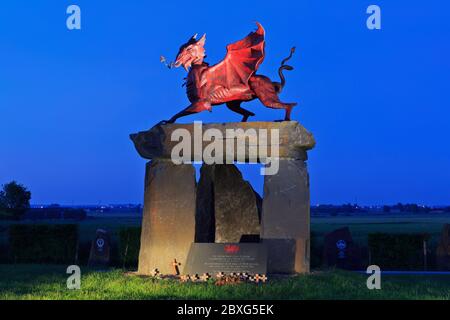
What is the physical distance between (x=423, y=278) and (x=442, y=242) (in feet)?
13.2

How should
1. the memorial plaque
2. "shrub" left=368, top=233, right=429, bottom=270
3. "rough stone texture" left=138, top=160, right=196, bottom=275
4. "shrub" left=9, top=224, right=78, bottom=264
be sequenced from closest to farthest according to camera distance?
the memorial plaque → "rough stone texture" left=138, top=160, right=196, bottom=275 → "shrub" left=368, top=233, right=429, bottom=270 → "shrub" left=9, top=224, right=78, bottom=264

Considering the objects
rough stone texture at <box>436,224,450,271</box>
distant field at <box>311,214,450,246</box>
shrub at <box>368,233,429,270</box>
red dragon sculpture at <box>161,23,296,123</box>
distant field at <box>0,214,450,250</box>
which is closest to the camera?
red dragon sculpture at <box>161,23,296,123</box>

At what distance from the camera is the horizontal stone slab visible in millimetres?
15734

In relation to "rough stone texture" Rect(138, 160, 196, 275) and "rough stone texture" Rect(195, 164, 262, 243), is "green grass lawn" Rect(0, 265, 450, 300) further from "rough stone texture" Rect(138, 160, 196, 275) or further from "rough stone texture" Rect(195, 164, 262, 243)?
"rough stone texture" Rect(195, 164, 262, 243)

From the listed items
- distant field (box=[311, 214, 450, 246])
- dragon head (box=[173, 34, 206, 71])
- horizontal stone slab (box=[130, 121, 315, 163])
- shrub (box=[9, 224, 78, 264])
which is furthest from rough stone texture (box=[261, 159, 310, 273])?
shrub (box=[9, 224, 78, 264])

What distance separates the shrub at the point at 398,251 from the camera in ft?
70.4

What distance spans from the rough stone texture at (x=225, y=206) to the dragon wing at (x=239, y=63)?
11.6ft

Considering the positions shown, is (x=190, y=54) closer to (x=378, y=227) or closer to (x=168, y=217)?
(x=168, y=217)

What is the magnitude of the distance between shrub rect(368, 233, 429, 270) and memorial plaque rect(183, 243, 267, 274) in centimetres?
786

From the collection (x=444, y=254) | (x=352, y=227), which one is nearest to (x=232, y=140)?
(x=444, y=254)

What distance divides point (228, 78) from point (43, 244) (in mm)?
10009

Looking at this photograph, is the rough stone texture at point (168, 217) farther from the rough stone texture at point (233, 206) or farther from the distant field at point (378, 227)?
the distant field at point (378, 227)
